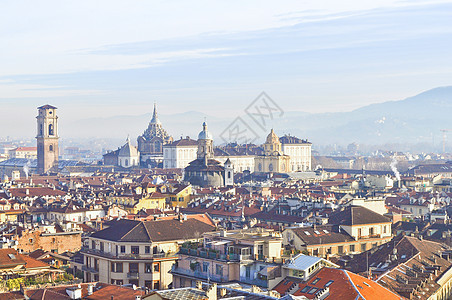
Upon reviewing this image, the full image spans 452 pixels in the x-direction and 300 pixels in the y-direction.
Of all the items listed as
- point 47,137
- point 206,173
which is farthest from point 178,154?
point 206,173

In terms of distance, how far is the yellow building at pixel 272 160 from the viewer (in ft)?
555

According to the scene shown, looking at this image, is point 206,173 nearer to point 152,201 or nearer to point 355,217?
point 152,201

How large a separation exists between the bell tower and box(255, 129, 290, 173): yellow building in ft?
137

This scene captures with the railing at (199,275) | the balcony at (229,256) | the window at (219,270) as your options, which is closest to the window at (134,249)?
the railing at (199,275)

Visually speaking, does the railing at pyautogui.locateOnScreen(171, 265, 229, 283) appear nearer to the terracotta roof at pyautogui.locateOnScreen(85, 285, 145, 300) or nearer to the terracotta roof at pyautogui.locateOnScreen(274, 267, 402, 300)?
the terracotta roof at pyautogui.locateOnScreen(274, 267, 402, 300)

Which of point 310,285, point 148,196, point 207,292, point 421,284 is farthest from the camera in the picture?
point 148,196

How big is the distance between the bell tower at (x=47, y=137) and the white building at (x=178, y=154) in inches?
909

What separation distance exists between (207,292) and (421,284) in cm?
1095

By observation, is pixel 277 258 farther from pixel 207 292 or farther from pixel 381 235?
pixel 381 235

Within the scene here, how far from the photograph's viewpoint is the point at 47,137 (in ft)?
606

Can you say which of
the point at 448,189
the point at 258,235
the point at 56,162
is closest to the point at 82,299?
the point at 258,235

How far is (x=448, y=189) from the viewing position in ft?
348

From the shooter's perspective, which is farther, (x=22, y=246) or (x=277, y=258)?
(x=22, y=246)

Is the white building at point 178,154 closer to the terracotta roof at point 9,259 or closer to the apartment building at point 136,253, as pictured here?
the apartment building at point 136,253
